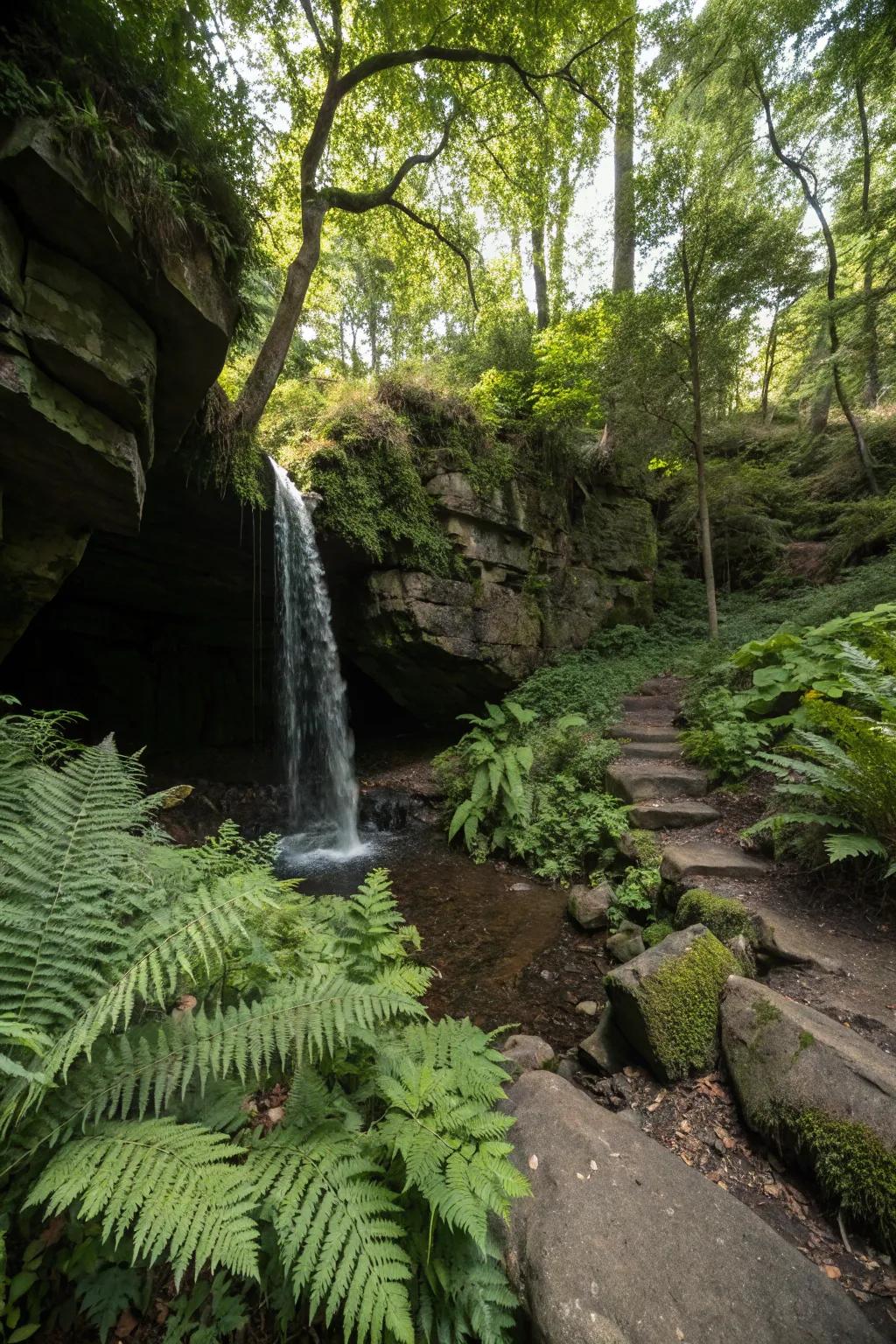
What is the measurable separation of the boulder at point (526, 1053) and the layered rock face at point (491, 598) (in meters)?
5.93

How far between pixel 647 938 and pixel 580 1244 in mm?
2460

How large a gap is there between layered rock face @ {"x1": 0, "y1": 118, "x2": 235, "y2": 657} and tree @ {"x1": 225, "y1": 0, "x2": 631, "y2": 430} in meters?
2.14

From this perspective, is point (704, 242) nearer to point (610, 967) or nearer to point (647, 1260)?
point (610, 967)

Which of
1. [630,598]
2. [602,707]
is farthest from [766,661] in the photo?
[630,598]

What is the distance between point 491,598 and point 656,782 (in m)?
4.48

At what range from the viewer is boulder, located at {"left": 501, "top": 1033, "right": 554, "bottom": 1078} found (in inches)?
107

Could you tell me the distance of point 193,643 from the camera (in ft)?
33.8

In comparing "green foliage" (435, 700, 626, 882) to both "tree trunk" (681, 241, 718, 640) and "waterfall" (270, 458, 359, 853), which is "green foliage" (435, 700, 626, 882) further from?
"tree trunk" (681, 241, 718, 640)

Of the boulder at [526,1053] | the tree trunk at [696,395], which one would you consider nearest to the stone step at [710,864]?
the boulder at [526,1053]

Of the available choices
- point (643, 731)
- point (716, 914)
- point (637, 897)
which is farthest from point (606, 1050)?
point (643, 731)

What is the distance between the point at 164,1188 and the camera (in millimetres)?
1175

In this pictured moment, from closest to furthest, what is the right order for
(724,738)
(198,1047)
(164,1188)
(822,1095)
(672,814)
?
1. (164,1188)
2. (198,1047)
3. (822,1095)
4. (672,814)
5. (724,738)

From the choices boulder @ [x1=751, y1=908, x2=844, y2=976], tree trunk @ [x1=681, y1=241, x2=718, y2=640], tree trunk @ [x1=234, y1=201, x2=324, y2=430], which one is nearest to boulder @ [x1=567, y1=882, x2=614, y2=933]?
boulder @ [x1=751, y1=908, x2=844, y2=976]

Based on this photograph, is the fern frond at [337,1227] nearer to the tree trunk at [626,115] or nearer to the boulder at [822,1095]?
the boulder at [822,1095]
